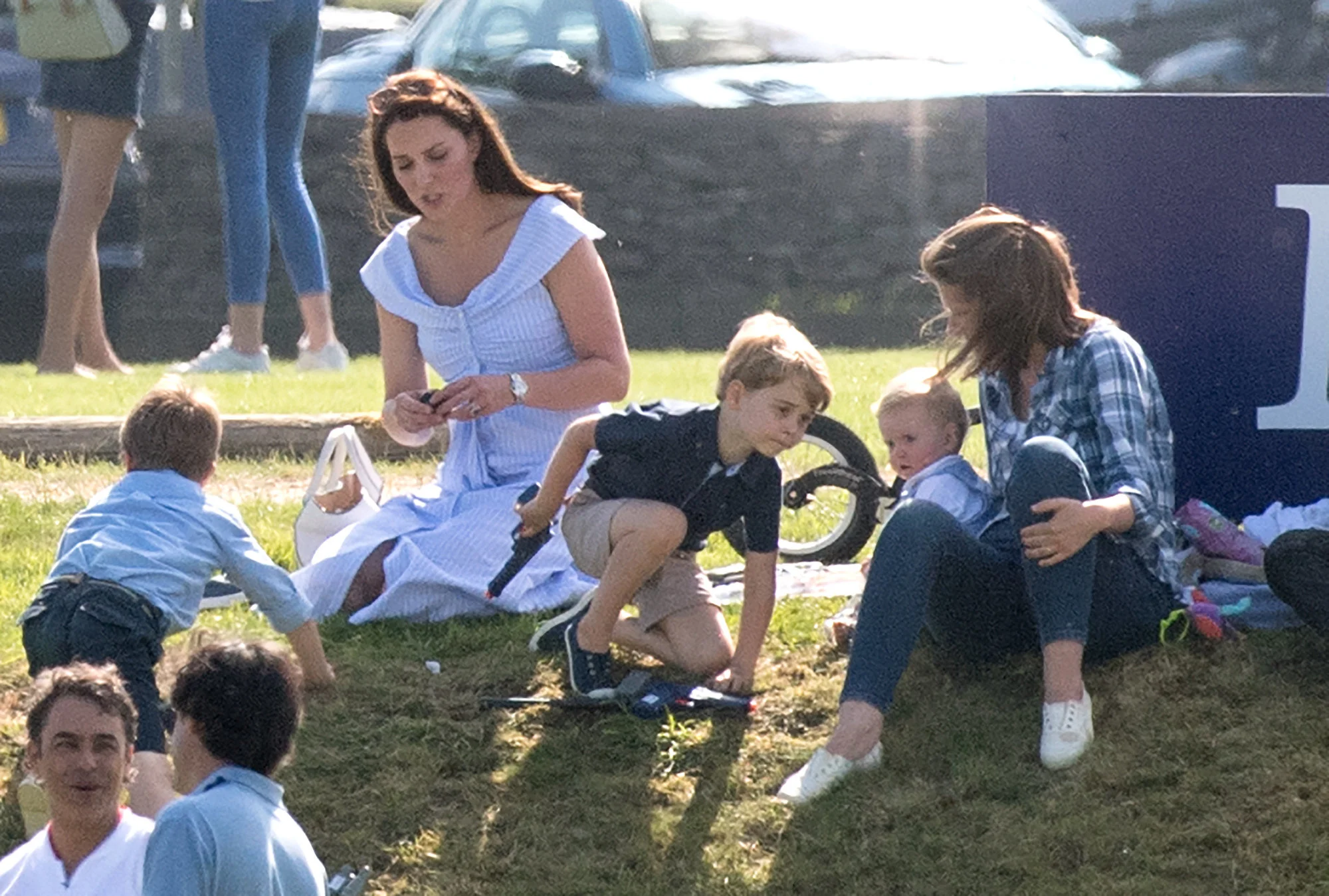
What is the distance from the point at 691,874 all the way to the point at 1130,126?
2038 millimetres

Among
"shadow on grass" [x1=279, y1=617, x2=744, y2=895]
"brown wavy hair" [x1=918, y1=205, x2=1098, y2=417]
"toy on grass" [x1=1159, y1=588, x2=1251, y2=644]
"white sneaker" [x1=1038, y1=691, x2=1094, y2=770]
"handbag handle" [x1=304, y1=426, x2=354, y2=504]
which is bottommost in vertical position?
"shadow on grass" [x1=279, y1=617, x2=744, y2=895]

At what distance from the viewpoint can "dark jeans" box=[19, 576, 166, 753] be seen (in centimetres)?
402

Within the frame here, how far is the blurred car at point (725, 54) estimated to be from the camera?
12820 millimetres

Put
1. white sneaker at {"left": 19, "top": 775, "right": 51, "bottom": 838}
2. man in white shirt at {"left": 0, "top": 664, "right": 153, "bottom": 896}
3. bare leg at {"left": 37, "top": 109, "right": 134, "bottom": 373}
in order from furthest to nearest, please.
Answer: bare leg at {"left": 37, "top": 109, "right": 134, "bottom": 373} → white sneaker at {"left": 19, "top": 775, "right": 51, "bottom": 838} → man in white shirt at {"left": 0, "top": 664, "right": 153, "bottom": 896}

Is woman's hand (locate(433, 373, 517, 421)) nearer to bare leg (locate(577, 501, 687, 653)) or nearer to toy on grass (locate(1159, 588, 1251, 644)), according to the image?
bare leg (locate(577, 501, 687, 653))

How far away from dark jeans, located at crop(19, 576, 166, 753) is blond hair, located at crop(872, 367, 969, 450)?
5.03ft

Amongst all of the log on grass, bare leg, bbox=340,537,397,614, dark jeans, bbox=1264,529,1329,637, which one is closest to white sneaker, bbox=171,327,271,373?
the log on grass

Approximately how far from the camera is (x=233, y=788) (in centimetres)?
316

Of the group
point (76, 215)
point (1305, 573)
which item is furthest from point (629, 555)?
point (76, 215)

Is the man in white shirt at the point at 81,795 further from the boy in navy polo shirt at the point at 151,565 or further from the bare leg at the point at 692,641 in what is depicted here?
the bare leg at the point at 692,641

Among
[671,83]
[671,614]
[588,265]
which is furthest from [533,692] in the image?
[671,83]

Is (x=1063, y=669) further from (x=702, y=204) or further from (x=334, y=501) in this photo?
(x=702, y=204)

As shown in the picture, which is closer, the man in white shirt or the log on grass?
the man in white shirt

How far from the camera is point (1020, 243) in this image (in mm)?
4336
